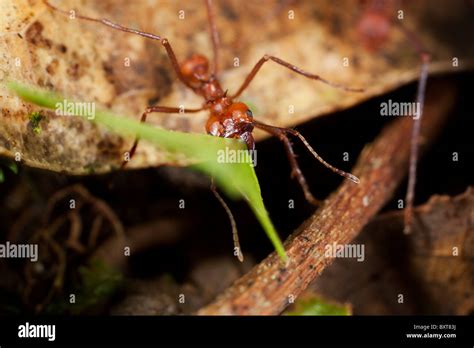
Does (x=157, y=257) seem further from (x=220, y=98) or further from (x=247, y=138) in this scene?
(x=220, y=98)

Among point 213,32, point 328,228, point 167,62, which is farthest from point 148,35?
point 328,228

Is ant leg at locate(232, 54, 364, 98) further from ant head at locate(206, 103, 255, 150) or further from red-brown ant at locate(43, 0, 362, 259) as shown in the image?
ant head at locate(206, 103, 255, 150)

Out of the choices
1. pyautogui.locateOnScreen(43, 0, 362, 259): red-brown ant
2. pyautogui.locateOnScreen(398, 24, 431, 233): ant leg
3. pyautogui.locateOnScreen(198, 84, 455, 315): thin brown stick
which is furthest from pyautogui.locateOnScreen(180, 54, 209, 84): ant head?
pyautogui.locateOnScreen(398, 24, 431, 233): ant leg

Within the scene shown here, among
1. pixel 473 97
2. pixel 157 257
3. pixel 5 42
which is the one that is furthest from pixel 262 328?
pixel 473 97

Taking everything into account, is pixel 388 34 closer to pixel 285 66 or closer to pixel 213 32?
pixel 285 66

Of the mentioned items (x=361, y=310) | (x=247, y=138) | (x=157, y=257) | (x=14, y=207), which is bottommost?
(x=361, y=310)

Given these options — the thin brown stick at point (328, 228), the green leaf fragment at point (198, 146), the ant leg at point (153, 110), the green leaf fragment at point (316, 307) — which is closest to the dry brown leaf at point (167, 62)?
the ant leg at point (153, 110)
